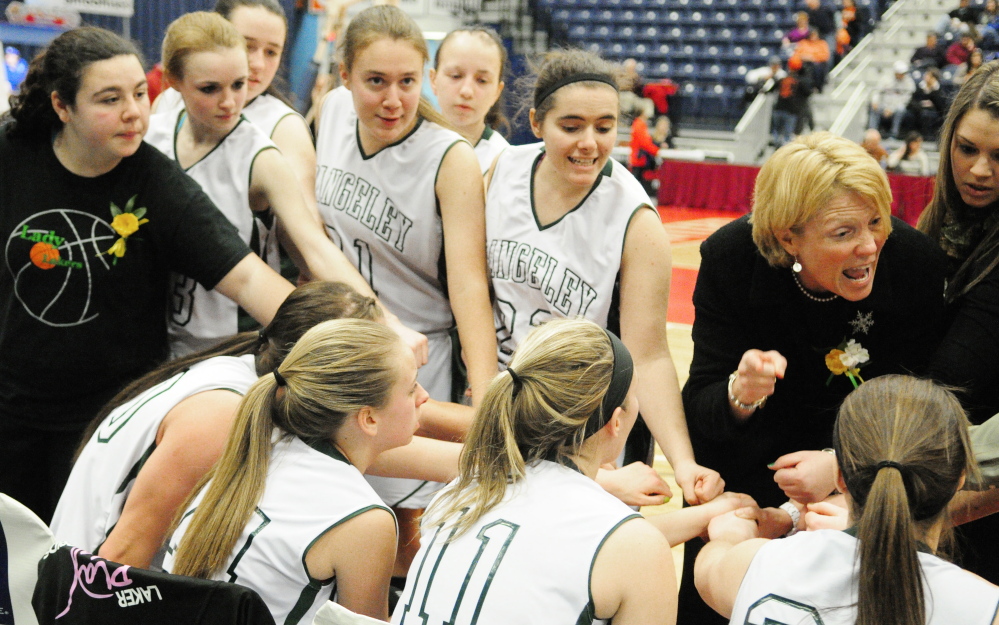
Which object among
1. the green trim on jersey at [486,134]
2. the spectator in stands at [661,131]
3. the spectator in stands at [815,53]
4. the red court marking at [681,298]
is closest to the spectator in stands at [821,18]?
the spectator in stands at [815,53]

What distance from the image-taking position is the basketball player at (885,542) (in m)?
1.35

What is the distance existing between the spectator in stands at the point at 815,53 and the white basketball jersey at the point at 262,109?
41.4 ft

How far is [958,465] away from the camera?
57.6 inches

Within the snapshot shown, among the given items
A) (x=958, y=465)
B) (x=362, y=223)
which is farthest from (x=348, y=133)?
(x=958, y=465)

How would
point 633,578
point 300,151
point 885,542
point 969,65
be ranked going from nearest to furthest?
point 885,542, point 633,578, point 300,151, point 969,65

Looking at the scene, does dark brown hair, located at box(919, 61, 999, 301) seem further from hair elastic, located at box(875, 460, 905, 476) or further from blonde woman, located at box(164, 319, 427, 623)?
blonde woman, located at box(164, 319, 427, 623)

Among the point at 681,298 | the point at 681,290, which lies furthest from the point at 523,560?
the point at 681,290

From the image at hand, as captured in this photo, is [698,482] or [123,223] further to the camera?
[123,223]

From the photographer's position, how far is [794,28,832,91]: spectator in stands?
14.5 meters

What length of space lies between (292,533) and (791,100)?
13.8m

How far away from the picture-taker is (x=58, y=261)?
2.43 metres

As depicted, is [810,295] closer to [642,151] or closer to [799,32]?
[642,151]

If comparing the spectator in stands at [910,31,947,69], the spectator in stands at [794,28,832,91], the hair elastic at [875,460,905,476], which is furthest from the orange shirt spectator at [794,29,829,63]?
the hair elastic at [875,460,905,476]

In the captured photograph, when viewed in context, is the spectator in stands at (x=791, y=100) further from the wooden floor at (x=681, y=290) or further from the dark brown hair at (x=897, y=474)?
the dark brown hair at (x=897, y=474)
